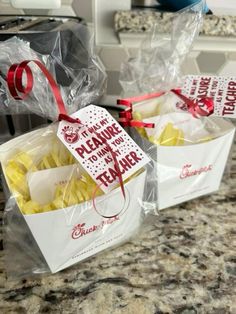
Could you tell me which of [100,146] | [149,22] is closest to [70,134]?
[100,146]

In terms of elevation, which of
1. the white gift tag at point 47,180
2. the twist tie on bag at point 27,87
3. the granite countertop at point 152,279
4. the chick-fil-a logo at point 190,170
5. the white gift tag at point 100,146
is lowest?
the granite countertop at point 152,279

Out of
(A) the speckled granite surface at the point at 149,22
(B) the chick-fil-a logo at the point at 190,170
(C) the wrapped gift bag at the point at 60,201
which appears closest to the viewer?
(C) the wrapped gift bag at the point at 60,201

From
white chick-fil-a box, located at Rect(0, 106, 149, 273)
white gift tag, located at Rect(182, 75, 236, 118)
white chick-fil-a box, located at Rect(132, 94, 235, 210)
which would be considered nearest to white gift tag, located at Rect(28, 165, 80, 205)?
white chick-fil-a box, located at Rect(0, 106, 149, 273)

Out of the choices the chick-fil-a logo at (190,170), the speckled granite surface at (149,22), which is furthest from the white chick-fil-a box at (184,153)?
the speckled granite surface at (149,22)

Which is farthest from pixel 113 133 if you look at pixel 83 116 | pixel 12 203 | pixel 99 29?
pixel 99 29

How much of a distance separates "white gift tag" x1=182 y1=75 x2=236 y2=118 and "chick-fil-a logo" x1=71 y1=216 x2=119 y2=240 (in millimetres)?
239

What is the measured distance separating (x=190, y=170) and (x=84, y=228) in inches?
7.1

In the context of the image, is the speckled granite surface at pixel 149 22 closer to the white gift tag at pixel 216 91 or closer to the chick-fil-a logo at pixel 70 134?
the white gift tag at pixel 216 91

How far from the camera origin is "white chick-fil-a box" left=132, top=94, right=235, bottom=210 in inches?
18.6

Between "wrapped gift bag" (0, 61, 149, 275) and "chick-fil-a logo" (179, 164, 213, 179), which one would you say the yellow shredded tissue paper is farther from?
"chick-fil-a logo" (179, 164, 213, 179)

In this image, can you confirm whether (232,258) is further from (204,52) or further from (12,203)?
(204,52)

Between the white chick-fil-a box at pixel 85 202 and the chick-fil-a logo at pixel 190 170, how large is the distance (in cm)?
8

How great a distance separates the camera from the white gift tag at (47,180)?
1.33 ft

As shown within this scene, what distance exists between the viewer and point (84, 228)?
40 centimetres
